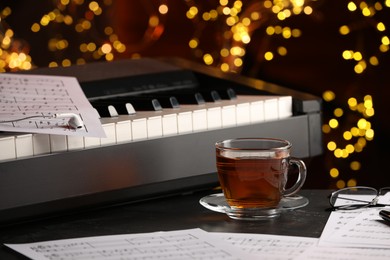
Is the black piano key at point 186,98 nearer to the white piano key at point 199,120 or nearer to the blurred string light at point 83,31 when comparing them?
the white piano key at point 199,120

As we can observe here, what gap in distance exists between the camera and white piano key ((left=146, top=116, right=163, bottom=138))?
1.50 m

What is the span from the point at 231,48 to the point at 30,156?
1688mm

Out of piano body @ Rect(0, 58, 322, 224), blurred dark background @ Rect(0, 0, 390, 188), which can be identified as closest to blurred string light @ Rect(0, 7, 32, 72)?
blurred dark background @ Rect(0, 0, 390, 188)

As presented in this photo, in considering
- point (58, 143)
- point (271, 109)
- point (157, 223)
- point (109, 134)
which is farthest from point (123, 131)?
point (271, 109)

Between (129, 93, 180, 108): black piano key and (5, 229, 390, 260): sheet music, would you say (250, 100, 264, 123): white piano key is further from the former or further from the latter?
(5, 229, 390, 260): sheet music

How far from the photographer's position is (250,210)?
1261mm

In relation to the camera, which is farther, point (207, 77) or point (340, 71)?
point (340, 71)

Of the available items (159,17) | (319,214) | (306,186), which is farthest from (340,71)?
(319,214)

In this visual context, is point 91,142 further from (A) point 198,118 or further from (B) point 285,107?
(B) point 285,107

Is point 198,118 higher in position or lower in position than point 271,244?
higher

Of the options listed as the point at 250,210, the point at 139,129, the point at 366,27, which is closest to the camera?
the point at 250,210

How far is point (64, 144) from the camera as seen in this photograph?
1.37 metres

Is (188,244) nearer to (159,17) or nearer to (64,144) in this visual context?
(64,144)

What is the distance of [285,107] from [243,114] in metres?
0.11
